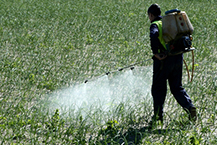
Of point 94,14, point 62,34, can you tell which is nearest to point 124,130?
point 62,34

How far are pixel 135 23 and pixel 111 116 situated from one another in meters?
8.09

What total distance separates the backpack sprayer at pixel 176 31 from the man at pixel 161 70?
0.39 ft

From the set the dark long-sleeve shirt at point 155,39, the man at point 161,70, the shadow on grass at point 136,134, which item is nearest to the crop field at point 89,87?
the shadow on grass at point 136,134

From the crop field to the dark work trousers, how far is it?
33 centimetres

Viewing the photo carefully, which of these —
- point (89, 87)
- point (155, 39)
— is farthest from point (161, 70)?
point (89, 87)

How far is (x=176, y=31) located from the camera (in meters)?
3.81

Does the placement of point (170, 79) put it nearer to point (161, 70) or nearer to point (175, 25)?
point (161, 70)

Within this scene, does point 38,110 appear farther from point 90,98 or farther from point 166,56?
point 166,56

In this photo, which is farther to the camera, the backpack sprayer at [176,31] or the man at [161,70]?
the man at [161,70]

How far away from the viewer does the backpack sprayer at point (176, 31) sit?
3.80 meters

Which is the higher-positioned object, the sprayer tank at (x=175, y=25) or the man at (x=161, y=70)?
the sprayer tank at (x=175, y=25)

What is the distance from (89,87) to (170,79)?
6.51ft

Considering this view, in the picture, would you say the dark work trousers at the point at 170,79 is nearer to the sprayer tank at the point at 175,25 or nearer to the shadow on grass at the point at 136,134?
the shadow on grass at the point at 136,134

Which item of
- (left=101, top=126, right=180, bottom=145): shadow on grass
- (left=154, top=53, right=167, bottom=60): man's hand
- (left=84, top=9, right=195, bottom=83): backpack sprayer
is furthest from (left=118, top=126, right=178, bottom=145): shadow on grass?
(left=84, top=9, right=195, bottom=83): backpack sprayer
